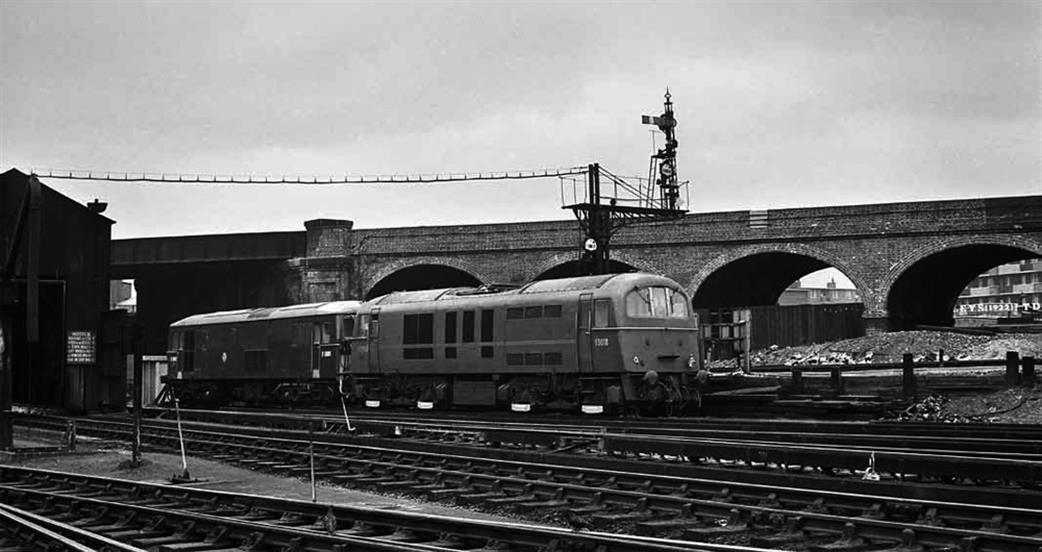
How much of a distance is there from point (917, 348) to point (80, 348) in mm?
25533

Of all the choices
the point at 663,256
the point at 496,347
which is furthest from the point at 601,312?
the point at 663,256

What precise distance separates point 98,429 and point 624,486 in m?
15.3

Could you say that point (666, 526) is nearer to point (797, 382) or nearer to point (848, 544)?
point (848, 544)

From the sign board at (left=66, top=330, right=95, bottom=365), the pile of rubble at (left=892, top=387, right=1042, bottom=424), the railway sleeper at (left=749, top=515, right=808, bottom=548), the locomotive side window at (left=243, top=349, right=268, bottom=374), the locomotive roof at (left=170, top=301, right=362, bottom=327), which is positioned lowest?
the railway sleeper at (left=749, top=515, right=808, bottom=548)

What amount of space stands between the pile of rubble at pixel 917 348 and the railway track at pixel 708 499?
21.6 metres

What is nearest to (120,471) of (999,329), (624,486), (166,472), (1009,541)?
(166,472)

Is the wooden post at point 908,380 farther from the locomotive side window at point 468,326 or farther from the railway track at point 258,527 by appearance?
the railway track at point 258,527

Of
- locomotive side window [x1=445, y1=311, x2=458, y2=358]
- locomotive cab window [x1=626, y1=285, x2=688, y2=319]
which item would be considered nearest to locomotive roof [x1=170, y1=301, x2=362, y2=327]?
locomotive side window [x1=445, y1=311, x2=458, y2=358]

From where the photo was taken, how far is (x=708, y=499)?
1209cm

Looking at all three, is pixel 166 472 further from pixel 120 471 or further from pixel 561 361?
pixel 561 361

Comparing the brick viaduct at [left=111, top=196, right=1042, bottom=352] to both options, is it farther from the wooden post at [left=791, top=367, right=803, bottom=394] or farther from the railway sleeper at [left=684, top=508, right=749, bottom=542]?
the railway sleeper at [left=684, top=508, right=749, bottom=542]

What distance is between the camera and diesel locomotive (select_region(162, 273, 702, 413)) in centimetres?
2280

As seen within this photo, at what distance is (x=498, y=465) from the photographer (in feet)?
50.3

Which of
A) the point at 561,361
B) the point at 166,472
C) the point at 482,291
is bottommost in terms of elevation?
the point at 166,472
